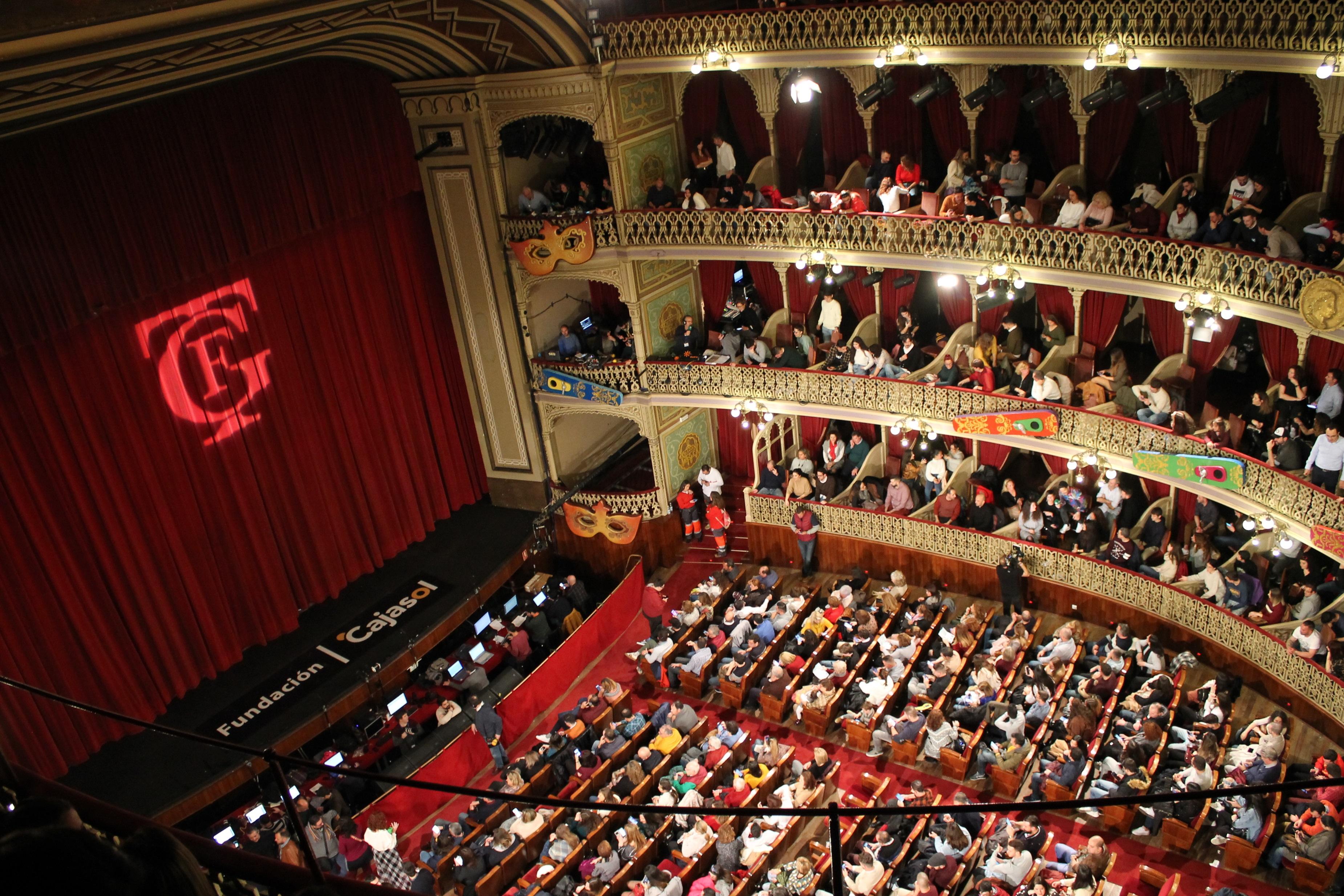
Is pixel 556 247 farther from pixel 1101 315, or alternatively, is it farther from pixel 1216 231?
pixel 1216 231

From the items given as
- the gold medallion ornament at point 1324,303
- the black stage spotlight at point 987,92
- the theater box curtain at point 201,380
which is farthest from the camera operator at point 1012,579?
the theater box curtain at point 201,380

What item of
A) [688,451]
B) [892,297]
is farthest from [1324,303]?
[688,451]

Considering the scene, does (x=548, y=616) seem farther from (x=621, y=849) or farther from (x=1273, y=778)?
(x=1273, y=778)

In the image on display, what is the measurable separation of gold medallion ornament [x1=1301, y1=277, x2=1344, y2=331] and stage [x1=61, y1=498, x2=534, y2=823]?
1099cm

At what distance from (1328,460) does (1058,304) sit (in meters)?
4.52

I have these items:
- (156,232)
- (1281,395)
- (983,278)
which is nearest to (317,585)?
Answer: (156,232)

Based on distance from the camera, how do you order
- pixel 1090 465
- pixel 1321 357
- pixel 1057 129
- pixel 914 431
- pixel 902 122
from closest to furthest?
1. pixel 1321 357
2. pixel 1090 465
3. pixel 1057 129
4. pixel 902 122
5. pixel 914 431

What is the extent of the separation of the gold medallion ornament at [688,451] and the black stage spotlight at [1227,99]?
875 centimetres

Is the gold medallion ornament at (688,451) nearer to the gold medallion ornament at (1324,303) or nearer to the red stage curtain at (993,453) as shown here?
the red stage curtain at (993,453)

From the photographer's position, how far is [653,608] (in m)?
17.4

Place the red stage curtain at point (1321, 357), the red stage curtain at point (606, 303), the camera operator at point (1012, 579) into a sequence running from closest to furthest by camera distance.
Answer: the red stage curtain at point (1321, 357) → the camera operator at point (1012, 579) → the red stage curtain at point (606, 303)

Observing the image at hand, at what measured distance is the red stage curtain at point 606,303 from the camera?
19.5 m

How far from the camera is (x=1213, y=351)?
48.9 ft

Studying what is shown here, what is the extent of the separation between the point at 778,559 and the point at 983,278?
5.43 meters
